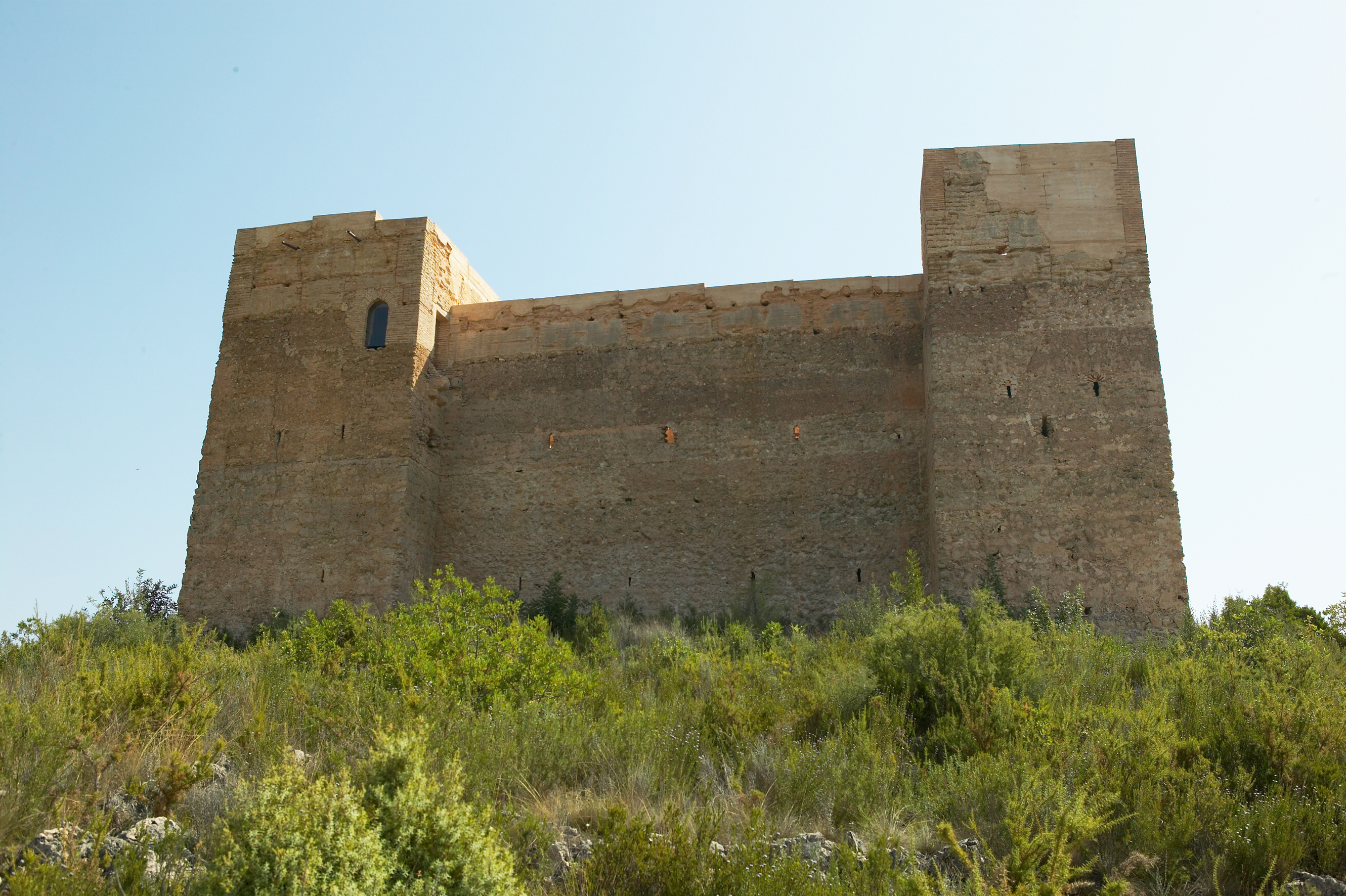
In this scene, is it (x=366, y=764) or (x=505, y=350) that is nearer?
(x=366, y=764)

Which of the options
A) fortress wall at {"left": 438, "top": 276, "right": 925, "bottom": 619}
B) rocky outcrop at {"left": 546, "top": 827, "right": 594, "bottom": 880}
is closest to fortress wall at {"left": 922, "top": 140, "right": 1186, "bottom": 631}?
fortress wall at {"left": 438, "top": 276, "right": 925, "bottom": 619}

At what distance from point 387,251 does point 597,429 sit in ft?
12.7

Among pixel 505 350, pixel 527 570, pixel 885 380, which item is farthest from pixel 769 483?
pixel 505 350

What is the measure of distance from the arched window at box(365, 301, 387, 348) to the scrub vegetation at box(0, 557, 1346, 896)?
19.9ft

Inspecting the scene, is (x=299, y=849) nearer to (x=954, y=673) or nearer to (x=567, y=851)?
(x=567, y=851)

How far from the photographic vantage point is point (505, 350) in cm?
1437

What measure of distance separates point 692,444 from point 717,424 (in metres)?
0.42

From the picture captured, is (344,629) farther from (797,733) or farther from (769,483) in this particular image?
(769,483)

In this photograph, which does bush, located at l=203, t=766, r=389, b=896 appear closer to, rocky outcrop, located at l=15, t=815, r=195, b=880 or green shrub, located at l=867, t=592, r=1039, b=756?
rocky outcrop, located at l=15, t=815, r=195, b=880

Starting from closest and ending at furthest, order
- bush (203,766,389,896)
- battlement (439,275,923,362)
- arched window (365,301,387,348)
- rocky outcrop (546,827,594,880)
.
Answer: bush (203,766,389,896)
rocky outcrop (546,827,594,880)
battlement (439,275,923,362)
arched window (365,301,387,348)

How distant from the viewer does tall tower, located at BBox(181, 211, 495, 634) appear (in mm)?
13070

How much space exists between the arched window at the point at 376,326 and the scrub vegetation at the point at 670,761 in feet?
19.9

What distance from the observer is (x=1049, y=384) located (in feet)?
39.2

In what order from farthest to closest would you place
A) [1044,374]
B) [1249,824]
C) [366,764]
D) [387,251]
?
[387,251] < [1044,374] < [1249,824] < [366,764]
